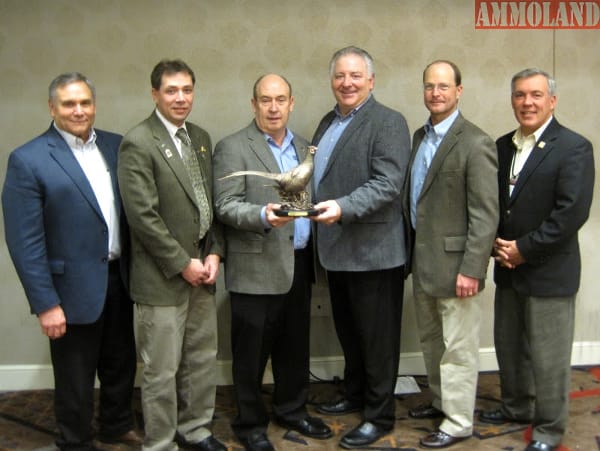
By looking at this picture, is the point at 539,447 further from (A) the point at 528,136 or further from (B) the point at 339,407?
(A) the point at 528,136

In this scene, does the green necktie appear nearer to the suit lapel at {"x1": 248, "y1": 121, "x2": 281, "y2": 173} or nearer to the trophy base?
the suit lapel at {"x1": 248, "y1": 121, "x2": 281, "y2": 173}

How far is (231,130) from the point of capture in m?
3.46

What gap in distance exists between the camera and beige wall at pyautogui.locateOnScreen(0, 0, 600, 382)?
3336 mm

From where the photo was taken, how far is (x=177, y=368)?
266cm

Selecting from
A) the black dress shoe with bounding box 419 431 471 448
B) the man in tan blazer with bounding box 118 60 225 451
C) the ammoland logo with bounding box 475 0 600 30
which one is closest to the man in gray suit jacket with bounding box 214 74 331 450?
the man in tan blazer with bounding box 118 60 225 451

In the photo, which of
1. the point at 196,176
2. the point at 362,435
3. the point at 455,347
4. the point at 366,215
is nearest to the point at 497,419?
the point at 455,347

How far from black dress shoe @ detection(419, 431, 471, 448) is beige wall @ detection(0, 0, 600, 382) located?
1329 millimetres

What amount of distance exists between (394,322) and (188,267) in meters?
Result: 0.99

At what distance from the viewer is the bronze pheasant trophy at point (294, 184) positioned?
2.47 m

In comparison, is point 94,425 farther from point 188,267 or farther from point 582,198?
point 582,198

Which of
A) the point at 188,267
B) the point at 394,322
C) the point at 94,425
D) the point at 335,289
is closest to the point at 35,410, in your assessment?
the point at 94,425

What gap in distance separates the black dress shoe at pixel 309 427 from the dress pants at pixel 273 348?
0.03m

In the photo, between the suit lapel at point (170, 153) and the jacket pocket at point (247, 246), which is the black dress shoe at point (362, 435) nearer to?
the jacket pocket at point (247, 246)

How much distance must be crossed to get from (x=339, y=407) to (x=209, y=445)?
75 centimetres
